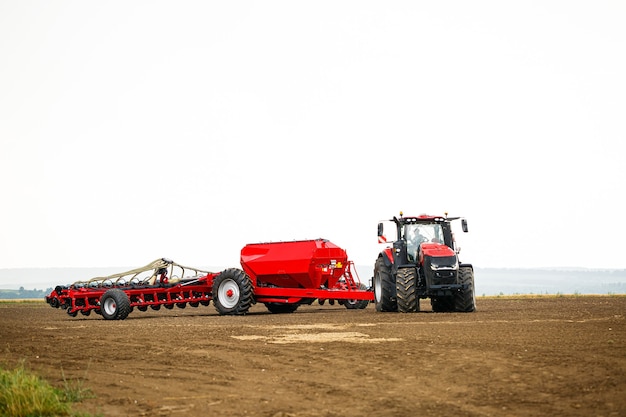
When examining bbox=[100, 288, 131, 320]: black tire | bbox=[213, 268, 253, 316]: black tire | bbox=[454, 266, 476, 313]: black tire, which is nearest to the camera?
bbox=[454, 266, 476, 313]: black tire

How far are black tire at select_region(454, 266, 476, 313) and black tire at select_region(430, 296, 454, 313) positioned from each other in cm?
20

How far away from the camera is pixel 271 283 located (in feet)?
94.1

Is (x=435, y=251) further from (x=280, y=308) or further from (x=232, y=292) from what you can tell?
(x=280, y=308)

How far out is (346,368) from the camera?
12.8 m

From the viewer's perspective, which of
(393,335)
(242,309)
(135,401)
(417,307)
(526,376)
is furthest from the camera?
(242,309)

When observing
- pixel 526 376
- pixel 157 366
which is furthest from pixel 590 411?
pixel 157 366

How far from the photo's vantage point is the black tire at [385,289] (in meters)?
25.7

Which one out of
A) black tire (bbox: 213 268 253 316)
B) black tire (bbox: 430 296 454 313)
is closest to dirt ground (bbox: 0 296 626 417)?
black tire (bbox: 430 296 454 313)

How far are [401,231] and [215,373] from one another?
14152 millimetres

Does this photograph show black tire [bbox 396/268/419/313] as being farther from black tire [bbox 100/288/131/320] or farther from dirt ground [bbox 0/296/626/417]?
black tire [bbox 100/288/131/320]

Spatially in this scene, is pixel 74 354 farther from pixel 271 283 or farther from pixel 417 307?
pixel 271 283

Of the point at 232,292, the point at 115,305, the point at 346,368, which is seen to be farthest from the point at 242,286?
the point at 346,368

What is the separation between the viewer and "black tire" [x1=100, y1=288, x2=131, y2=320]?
26.6m

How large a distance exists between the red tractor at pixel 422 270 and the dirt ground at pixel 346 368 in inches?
154
